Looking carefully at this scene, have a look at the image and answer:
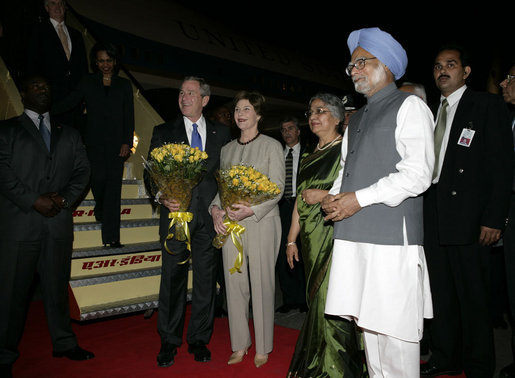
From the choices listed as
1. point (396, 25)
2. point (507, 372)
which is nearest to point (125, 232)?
point (507, 372)

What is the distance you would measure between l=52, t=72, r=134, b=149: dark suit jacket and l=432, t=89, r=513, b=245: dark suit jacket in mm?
3055

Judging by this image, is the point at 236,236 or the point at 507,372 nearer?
the point at 507,372

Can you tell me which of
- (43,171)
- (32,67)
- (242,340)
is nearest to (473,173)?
(242,340)

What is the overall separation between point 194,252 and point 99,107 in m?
1.94

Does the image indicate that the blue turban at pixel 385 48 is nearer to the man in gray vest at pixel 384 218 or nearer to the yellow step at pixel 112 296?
the man in gray vest at pixel 384 218

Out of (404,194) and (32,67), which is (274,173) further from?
(32,67)

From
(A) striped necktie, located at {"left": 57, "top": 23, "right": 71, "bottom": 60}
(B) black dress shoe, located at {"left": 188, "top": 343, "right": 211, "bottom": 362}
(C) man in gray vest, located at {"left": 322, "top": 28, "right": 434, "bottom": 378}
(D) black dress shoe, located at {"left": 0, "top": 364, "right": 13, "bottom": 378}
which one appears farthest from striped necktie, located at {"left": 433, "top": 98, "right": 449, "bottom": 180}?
(A) striped necktie, located at {"left": 57, "top": 23, "right": 71, "bottom": 60}

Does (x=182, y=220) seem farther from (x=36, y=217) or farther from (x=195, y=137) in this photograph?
(x=36, y=217)

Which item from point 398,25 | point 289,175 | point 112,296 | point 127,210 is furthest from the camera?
point 398,25

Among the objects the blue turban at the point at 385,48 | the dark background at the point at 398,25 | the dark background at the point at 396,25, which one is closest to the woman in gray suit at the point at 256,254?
the blue turban at the point at 385,48

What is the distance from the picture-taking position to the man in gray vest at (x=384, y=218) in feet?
5.18

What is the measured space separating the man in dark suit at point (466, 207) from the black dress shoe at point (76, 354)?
2.28m

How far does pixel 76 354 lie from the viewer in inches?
111

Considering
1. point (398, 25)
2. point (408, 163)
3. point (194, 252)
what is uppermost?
point (398, 25)
